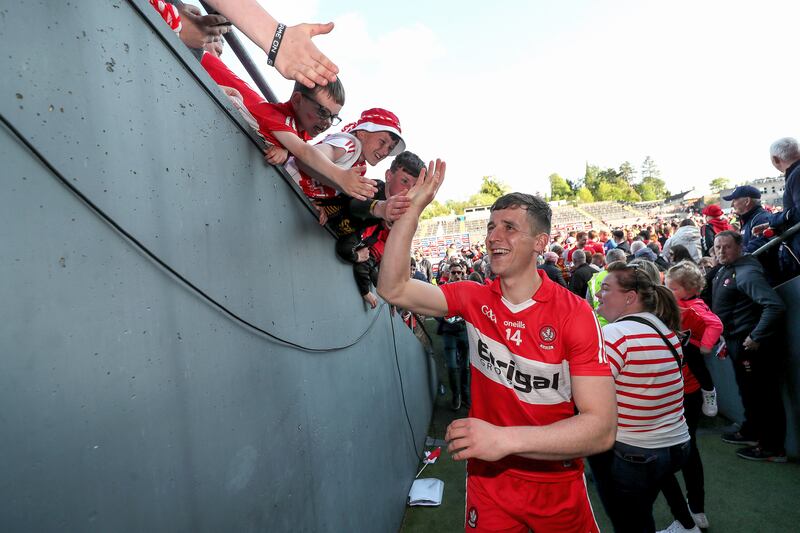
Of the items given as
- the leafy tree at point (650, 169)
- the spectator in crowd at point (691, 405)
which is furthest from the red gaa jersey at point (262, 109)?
→ the leafy tree at point (650, 169)

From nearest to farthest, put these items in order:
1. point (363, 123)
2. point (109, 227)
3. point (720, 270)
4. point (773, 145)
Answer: point (109, 227), point (363, 123), point (773, 145), point (720, 270)

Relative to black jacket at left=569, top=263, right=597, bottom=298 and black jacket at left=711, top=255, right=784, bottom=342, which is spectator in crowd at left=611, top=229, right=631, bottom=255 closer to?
black jacket at left=569, top=263, right=597, bottom=298

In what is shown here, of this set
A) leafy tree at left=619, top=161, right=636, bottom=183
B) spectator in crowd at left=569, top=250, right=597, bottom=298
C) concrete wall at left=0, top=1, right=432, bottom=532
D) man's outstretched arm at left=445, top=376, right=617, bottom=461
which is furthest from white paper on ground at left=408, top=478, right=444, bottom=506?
leafy tree at left=619, top=161, right=636, bottom=183

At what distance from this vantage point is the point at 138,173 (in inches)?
45.4

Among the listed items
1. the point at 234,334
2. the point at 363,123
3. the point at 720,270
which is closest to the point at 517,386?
the point at 234,334

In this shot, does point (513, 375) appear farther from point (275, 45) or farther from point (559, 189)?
point (559, 189)

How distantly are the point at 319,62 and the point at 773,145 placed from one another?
5051 millimetres

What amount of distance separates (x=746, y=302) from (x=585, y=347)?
3512 mm

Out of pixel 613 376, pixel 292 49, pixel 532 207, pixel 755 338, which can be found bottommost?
pixel 755 338

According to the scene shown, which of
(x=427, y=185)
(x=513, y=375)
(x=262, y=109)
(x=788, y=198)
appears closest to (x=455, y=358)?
(x=788, y=198)

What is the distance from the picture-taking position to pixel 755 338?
157 inches

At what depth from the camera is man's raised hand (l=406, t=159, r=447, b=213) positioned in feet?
6.93

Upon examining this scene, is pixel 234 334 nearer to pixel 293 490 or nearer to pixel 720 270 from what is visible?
pixel 293 490

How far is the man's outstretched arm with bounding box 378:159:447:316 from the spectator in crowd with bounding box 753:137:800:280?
3971mm
